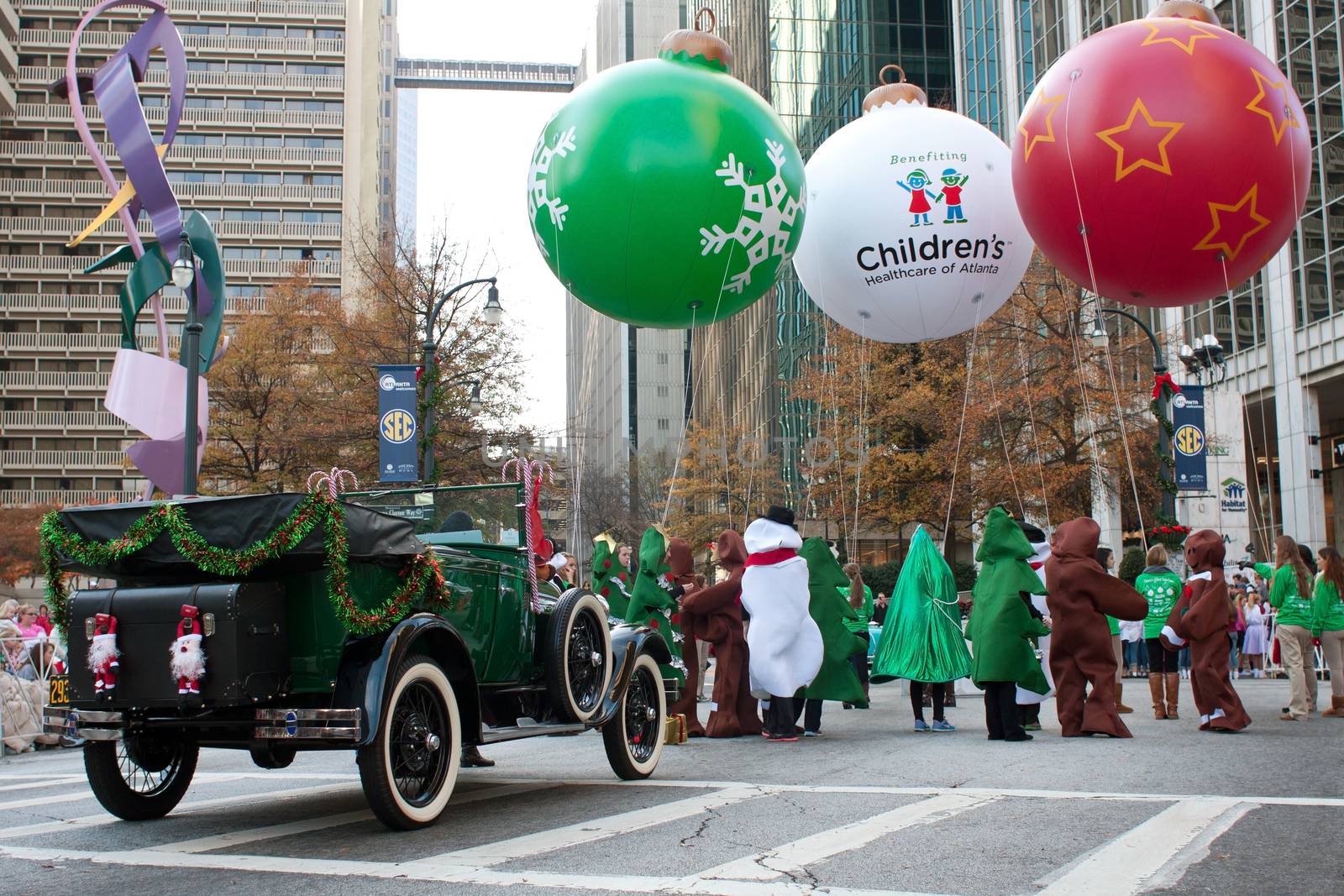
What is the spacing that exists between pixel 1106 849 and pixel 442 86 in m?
130

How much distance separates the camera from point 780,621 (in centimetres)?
1197

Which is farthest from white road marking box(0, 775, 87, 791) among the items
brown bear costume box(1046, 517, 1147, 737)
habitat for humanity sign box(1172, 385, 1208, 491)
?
habitat for humanity sign box(1172, 385, 1208, 491)

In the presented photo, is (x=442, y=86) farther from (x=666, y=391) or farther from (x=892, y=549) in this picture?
(x=892, y=549)

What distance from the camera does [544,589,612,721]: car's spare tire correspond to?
27.1ft

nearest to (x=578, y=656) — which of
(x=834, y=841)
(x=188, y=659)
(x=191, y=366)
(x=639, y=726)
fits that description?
(x=639, y=726)

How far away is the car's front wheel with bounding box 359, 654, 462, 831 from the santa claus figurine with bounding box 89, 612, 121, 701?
1.32 meters

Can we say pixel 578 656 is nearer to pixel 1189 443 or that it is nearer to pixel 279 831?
pixel 279 831

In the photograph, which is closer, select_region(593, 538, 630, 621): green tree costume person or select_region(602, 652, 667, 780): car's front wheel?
select_region(602, 652, 667, 780): car's front wheel

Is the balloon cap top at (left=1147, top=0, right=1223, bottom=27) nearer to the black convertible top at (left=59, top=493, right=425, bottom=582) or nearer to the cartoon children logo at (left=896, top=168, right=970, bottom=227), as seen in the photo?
the cartoon children logo at (left=896, top=168, right=970, bottom=227)

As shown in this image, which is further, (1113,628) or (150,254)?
(150,254)

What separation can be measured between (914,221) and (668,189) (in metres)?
2.85

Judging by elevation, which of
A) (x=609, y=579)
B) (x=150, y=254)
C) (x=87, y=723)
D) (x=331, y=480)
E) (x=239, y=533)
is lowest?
(x=87, y=723)

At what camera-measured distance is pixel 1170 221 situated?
10.5m

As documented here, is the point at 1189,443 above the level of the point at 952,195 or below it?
below
